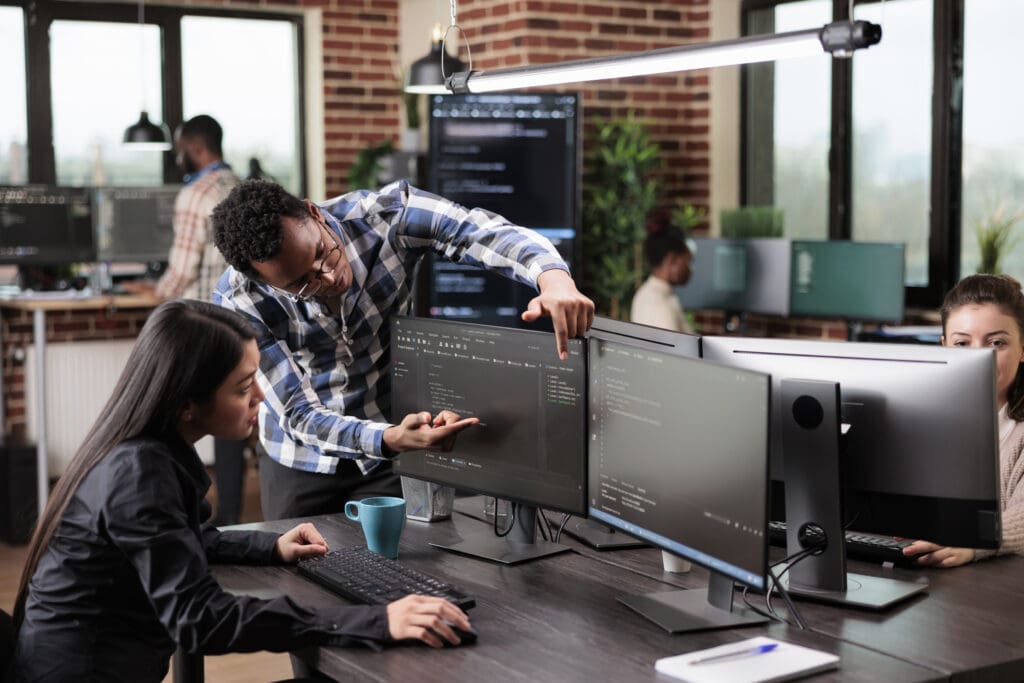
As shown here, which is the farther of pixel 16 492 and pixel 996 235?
pixel 16 492

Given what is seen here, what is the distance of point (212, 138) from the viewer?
5344 mm

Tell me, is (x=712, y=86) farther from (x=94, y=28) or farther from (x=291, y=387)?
(x=291, y=387)

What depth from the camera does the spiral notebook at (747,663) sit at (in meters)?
1.64

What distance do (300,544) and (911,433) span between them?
107 centimetres

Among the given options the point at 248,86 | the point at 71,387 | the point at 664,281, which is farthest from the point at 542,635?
the point at 248,86

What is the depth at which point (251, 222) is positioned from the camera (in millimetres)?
2293

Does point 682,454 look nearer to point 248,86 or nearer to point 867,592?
point 867,592

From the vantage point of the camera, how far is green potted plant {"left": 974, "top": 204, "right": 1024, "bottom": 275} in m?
4.86

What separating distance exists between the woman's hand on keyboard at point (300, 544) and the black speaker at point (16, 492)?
3.27 metres

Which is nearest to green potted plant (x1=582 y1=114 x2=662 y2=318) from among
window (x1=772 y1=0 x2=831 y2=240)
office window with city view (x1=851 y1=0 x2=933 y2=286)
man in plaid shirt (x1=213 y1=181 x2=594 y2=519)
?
window (x1=772 y1=0 x2=831 y2=240)

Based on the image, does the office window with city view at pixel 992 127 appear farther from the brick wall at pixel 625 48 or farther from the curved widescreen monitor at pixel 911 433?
the curved widescreen monitor at pixel 911 433

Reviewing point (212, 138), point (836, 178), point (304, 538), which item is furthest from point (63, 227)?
point (304, 538)

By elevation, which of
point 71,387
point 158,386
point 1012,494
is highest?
point 158,386

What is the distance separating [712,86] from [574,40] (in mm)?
804
